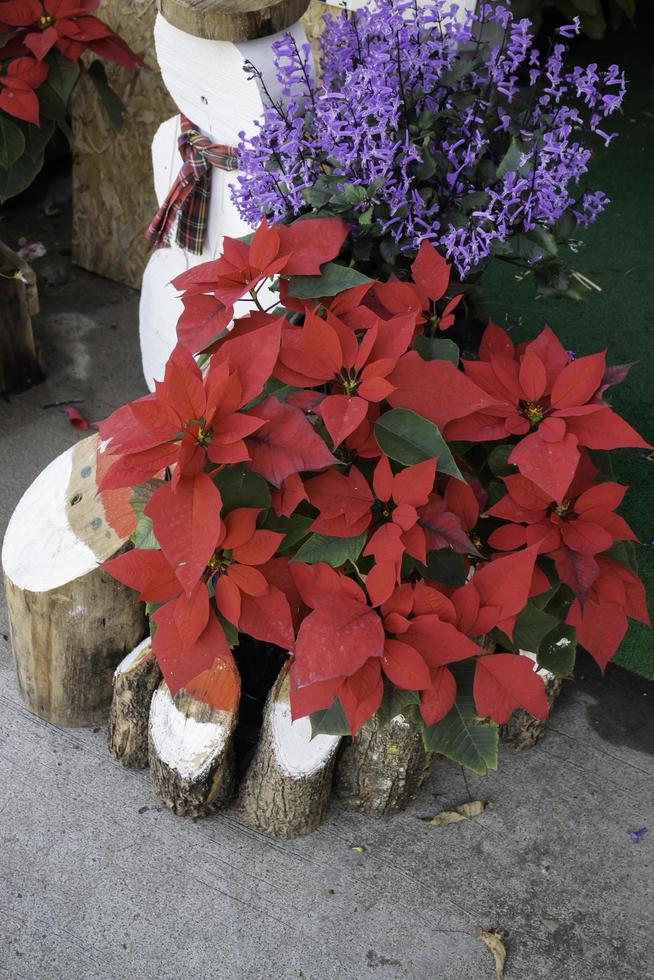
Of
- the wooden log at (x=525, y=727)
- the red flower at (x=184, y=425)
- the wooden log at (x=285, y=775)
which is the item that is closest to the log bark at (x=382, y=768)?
the wooden log at (x=285, y=775)

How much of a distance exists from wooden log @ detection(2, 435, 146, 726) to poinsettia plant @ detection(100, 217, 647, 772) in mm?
399

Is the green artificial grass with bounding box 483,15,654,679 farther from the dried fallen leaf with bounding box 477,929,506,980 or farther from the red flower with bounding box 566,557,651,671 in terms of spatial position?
the red flower with bounding box 566,557,651,671

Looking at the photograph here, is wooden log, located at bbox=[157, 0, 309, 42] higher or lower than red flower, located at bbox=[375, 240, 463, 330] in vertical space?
higher

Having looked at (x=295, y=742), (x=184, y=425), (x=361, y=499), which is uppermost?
(x=184, y=425)

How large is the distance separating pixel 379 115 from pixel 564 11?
11.5 ft

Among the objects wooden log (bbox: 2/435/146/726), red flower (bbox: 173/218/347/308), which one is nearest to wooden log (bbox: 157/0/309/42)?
red flower (bbox: 173/218/347/308)

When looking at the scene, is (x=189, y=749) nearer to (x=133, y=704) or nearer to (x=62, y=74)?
(x=133, y=704)

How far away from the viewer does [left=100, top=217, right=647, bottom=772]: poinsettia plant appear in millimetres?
1235

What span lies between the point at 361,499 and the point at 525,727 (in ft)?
3.23

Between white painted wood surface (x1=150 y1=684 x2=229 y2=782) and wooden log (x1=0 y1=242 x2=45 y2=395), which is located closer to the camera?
white painted wood surface (x1=150 y1=684 x2=229 y2=782)

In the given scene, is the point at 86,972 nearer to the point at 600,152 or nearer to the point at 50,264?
the point at 50,264

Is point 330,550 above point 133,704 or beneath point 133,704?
above

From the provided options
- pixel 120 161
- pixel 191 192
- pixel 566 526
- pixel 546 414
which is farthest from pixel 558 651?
pixel 120 161

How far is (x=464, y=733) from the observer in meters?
1.41
